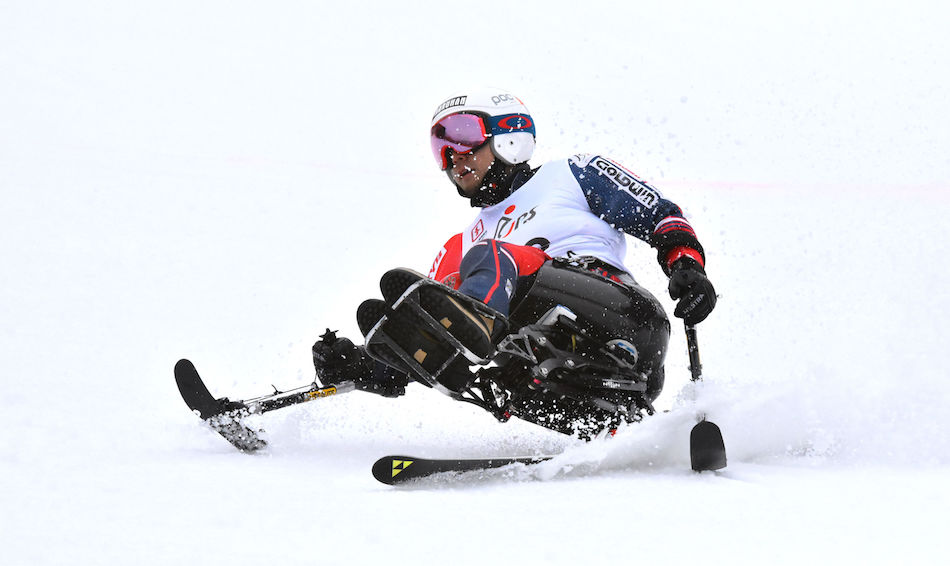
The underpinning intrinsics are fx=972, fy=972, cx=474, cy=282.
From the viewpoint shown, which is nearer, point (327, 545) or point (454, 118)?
point (327, 545)

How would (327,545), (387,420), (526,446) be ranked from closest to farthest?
(327,545) < (526,446) < (387,420)

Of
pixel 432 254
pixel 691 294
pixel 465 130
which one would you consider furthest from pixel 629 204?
pixel 432 254

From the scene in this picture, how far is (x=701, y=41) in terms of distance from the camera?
16.0 m

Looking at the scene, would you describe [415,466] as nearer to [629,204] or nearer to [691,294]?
[691,294]

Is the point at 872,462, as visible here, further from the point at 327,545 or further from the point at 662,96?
the point at 662,96

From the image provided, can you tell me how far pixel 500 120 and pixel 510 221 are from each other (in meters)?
0.48

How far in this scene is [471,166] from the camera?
4340mm

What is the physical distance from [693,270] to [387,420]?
197 cm

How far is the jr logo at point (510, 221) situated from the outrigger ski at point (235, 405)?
922 millimetres

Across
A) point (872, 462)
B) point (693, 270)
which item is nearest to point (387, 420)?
point (693, 270)

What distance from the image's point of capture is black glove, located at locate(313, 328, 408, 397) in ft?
13.5

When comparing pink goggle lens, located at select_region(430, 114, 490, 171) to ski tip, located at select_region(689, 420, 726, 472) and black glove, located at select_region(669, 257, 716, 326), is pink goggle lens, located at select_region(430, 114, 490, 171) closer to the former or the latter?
black glove, located at select_region(669, 257, 716, 326)

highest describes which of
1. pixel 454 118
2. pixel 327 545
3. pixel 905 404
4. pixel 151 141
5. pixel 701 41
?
pixel 701 41

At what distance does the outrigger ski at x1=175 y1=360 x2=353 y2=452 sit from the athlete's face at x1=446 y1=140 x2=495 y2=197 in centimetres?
106
